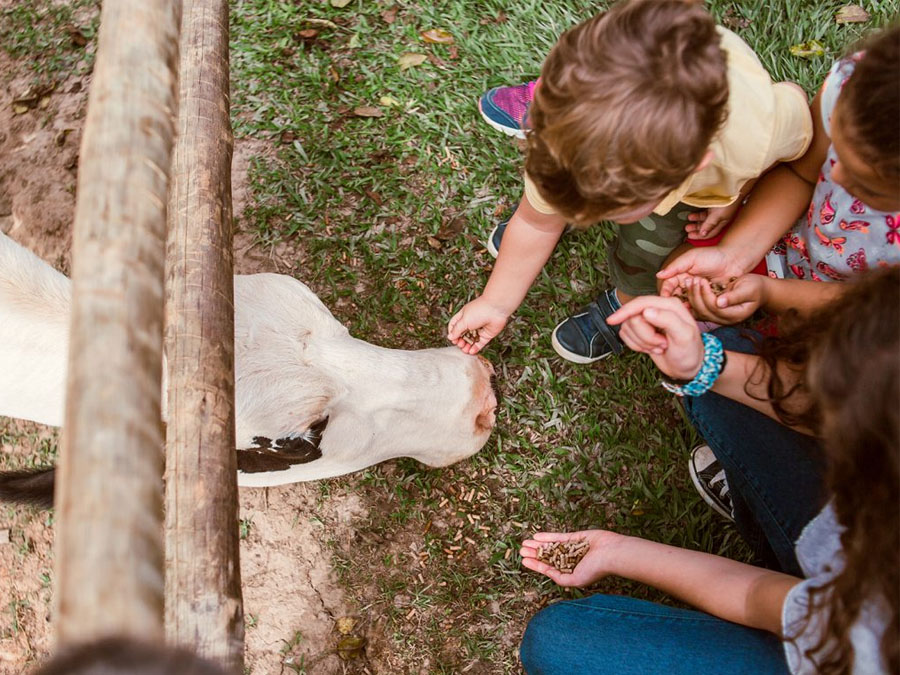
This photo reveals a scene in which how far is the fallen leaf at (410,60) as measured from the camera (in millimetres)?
3000

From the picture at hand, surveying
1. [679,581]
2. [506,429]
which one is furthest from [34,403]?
[679,581]

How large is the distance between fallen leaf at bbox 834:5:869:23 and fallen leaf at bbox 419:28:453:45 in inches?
65.9

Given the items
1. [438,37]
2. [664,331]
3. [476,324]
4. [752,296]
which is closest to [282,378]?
[476,324]

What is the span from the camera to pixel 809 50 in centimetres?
276

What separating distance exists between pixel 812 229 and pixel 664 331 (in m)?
0.61

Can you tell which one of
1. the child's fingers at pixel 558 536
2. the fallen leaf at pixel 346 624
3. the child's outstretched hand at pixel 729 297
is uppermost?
the child's outstretched hand at pixel 729 297

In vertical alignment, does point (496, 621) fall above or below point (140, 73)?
below

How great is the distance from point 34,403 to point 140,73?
122cm

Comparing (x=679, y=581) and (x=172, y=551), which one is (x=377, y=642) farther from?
(x=172, y=551)

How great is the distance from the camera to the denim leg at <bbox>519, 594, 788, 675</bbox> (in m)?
1.73

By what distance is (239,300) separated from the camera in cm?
186

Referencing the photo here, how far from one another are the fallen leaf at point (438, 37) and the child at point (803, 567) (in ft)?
6.13

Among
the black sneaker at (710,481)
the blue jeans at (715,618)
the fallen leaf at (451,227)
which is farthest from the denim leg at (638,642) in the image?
the fallen leaf at (451,227)

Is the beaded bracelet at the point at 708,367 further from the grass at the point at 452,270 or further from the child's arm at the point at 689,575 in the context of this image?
the grass at the point at 452,270
